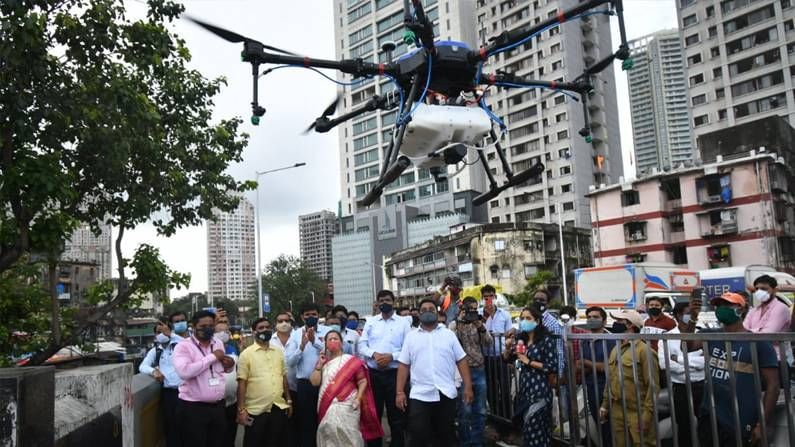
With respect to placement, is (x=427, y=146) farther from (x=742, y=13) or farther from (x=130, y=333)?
(x=130, y=333)

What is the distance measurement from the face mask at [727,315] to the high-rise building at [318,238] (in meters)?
122

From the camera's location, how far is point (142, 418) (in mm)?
5828

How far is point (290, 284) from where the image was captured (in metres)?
77.0

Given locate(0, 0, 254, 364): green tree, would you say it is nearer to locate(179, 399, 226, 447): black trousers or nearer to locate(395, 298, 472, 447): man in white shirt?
locate(179, 399, 226, 447): black trousers

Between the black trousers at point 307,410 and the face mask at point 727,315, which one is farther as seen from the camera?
the black trousers at point 307,410

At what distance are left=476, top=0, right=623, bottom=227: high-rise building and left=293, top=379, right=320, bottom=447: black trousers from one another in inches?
2237

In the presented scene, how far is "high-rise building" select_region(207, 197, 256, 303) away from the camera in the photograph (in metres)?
98.8

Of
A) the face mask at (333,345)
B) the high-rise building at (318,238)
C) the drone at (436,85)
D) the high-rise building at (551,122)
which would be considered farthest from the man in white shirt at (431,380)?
the high-rise building at (318,238)

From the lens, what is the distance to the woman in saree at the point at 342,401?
5832mm

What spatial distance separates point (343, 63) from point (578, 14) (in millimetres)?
2295

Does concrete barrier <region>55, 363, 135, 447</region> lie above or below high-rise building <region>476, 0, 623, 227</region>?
below

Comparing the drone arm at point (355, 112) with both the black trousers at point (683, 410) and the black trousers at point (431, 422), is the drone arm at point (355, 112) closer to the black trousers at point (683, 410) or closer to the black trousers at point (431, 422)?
the black trousers at point (431, 422)

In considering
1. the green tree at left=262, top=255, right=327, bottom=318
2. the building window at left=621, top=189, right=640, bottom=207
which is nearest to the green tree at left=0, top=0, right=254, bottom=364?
the building window at left=621, top=189, right=640, bottom=207

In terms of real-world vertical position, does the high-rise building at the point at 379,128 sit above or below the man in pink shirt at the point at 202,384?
above
